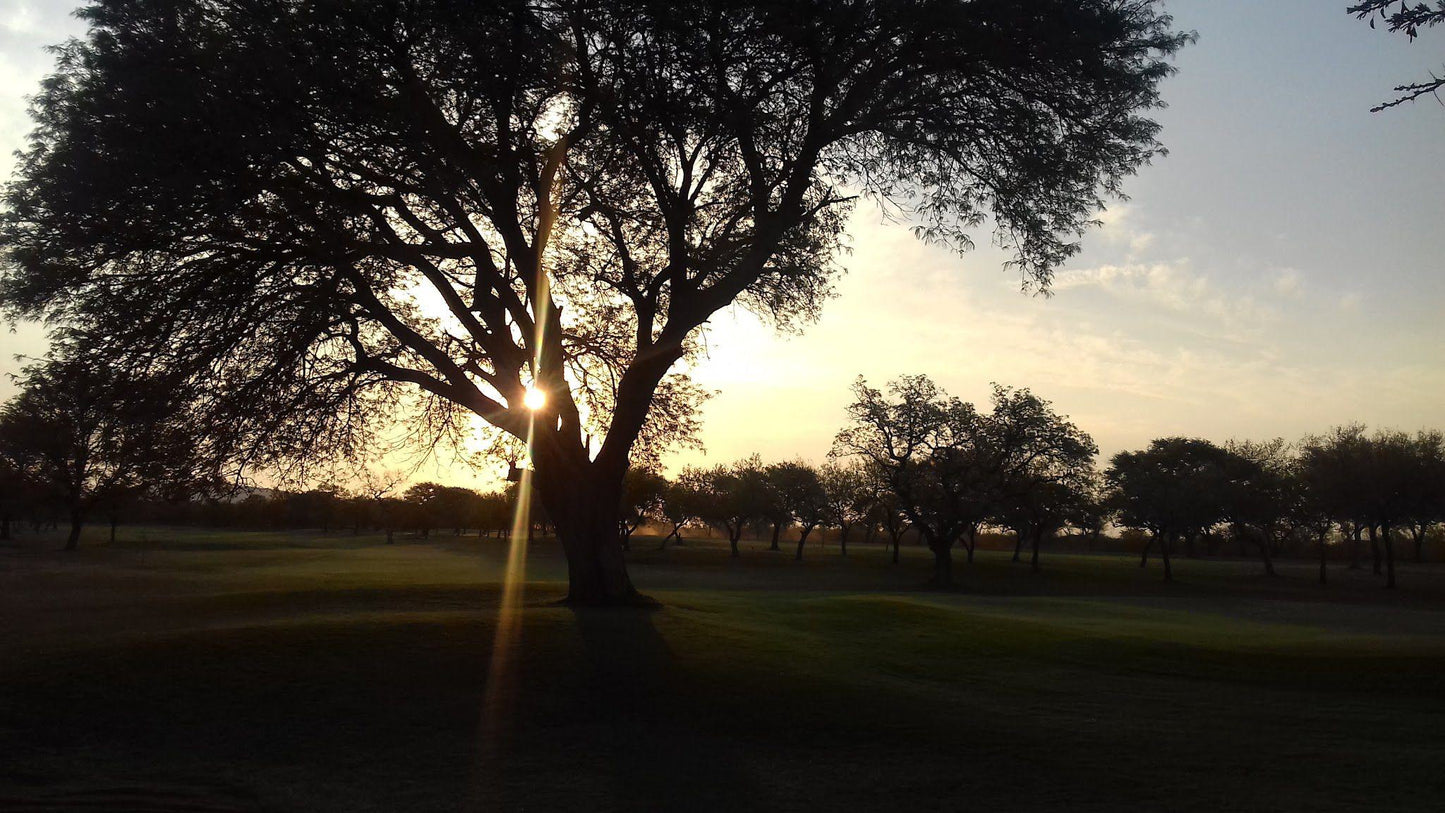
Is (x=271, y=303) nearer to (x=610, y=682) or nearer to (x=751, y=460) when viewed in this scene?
(x=610, y=682)

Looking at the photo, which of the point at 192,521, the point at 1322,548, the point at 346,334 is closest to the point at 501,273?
the point at 346,334

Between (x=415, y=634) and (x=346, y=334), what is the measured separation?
6545 mm

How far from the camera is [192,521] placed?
141625 mm

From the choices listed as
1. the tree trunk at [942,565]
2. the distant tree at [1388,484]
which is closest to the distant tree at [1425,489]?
the distant tree at [1388,484]

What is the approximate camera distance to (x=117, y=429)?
15461mm

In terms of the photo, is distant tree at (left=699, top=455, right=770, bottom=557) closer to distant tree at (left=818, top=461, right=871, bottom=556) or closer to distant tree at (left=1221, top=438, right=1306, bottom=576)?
distant tree at (left=818, top=461, right=871, bottom=556)

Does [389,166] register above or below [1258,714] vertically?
above

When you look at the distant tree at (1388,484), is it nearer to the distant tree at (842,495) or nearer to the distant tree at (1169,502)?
the distant tree at (1169,502)

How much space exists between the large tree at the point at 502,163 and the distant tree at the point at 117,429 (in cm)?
61

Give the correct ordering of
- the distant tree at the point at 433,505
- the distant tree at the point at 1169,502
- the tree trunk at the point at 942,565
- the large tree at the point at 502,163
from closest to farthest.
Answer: the large tree at the point at 502,163 < the tree trunk at the point at 942,565 < the distant tree at the point at 1169,502 < the distant tree at the point at 433,505

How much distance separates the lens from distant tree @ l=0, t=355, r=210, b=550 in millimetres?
14891

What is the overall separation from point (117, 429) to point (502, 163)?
8033 mm

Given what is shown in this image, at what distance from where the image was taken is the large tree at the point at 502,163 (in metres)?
13.8

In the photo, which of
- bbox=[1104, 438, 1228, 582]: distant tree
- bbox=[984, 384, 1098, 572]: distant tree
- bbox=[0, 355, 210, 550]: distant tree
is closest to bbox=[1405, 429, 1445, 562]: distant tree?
bbox=[1104, 438, 1228, 582]: distant tree
